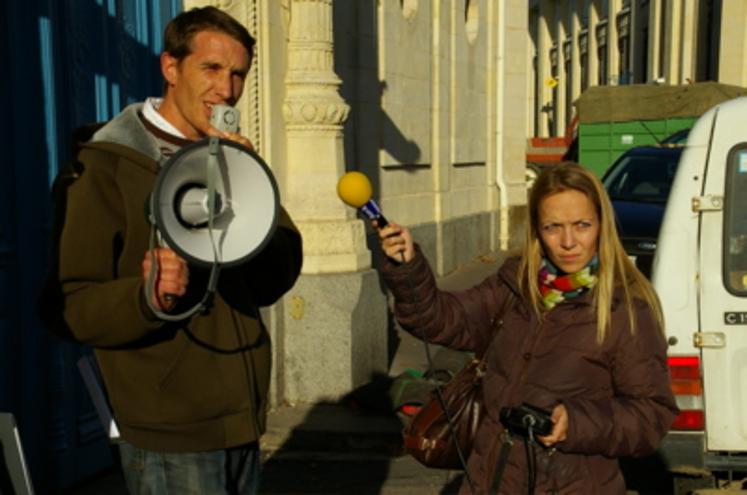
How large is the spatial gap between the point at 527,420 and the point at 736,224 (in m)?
2.52

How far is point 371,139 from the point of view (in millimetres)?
10398

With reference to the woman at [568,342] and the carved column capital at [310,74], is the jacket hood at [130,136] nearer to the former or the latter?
the woman at [568,342]

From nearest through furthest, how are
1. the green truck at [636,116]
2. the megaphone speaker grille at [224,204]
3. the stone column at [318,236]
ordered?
the megaphone speaker grille at [224,204] → the stone column at [318,236] → the green truck at [636,116]

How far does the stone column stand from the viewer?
23.6ft

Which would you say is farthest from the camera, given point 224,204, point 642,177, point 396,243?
point 642,177

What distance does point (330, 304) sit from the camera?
7.21 meters

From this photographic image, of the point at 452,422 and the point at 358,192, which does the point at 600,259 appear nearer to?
the point at 452,422

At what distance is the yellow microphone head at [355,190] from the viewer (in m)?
2.53

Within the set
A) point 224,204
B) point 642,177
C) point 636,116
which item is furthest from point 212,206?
point 636,116

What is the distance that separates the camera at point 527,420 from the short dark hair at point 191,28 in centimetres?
125

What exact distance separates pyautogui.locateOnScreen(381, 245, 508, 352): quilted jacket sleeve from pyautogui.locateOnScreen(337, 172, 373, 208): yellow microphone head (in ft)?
1.04

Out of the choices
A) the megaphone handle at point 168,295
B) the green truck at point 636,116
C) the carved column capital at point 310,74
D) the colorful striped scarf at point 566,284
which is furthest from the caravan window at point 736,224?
the green truck at point 636,116

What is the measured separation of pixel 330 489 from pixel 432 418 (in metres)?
3.11

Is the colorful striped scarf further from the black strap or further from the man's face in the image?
the man's face
